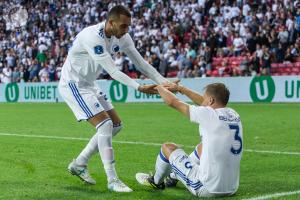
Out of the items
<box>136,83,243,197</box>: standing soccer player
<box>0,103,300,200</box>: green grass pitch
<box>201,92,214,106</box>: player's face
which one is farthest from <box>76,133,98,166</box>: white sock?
<box>201,92,214,106</box>: player's face

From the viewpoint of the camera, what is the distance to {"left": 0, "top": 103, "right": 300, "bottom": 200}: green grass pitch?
24.9 feet

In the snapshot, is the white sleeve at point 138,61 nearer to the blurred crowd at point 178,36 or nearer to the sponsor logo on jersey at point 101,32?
the sponsor logo on jersey at point 101,32

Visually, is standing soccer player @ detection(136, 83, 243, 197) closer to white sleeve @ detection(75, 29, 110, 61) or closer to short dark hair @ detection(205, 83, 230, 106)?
short dark hair @ detection(205, 83, 230, 106)

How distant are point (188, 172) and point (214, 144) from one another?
0.51 metres

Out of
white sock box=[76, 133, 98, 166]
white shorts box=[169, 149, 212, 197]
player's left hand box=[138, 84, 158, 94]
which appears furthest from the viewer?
white sock box=[76, 133, 98, 166]

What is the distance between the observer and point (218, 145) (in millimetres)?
6629

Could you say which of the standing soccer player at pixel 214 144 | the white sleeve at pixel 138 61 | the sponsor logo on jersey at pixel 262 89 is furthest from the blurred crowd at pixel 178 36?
the standing soccer player at pixel 214 144

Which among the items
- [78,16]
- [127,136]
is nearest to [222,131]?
[127,136]

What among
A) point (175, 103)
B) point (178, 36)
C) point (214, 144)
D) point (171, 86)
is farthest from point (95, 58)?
point (178, 36)

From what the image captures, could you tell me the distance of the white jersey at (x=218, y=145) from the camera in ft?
21.6

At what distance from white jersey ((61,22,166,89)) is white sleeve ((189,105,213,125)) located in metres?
1.12

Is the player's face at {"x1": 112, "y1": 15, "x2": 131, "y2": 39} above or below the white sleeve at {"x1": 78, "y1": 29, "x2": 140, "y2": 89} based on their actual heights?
above

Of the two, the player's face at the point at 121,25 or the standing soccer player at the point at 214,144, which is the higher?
the player's face at the point at 121,25

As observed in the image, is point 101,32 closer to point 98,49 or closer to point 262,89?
point 98,49
